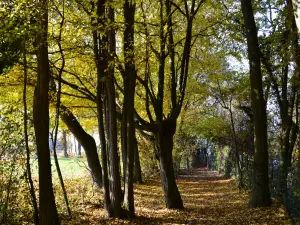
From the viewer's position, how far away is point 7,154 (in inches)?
275

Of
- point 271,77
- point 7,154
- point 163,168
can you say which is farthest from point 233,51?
point 7,154

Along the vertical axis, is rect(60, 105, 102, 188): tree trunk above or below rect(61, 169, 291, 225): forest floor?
above

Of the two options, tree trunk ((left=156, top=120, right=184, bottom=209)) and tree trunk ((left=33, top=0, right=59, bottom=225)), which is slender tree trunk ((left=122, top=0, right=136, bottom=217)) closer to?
tree trunk ((left=156, top=120, right=184, bottom=209))

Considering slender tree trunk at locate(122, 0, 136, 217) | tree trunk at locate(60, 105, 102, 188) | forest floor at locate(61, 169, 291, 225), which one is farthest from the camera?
tree trunk at locate(60, 105, 102, 188)

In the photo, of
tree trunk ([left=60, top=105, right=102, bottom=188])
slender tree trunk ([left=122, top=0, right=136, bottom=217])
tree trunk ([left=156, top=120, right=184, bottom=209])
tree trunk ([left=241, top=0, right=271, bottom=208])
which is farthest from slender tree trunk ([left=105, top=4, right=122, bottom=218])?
tree trunk ([left=60, top=105, right=102, bottom=188])

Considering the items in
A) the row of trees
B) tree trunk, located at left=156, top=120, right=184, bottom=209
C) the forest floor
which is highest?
the row of trees

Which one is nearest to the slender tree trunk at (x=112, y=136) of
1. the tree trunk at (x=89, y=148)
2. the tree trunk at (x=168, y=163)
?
the tree trunk at (x=168, y=163)

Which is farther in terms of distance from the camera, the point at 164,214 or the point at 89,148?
the point at 89,148

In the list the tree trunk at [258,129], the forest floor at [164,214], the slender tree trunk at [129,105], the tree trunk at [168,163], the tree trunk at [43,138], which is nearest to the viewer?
the tree trunk at [43,138]

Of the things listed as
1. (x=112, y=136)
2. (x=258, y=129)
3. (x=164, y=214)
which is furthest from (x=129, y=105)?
(x=258, y=129)

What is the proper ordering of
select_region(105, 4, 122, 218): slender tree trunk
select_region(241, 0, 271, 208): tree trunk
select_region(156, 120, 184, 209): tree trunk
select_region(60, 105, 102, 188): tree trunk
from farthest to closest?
1. select_region(60, 105, 102, 188): tree trunk
2. select_region(156, 120, 184, 209): tree trunk
3. select_region(241, 0, 271, 208): tree trunk
4. select_region(105, 4, 122, 218): slender tree trunk

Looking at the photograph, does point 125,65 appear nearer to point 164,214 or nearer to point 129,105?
point 129,105

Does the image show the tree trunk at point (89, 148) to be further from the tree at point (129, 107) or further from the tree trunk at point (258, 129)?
the tree trunk at point (258, 129)

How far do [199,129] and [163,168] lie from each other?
13.6 m
